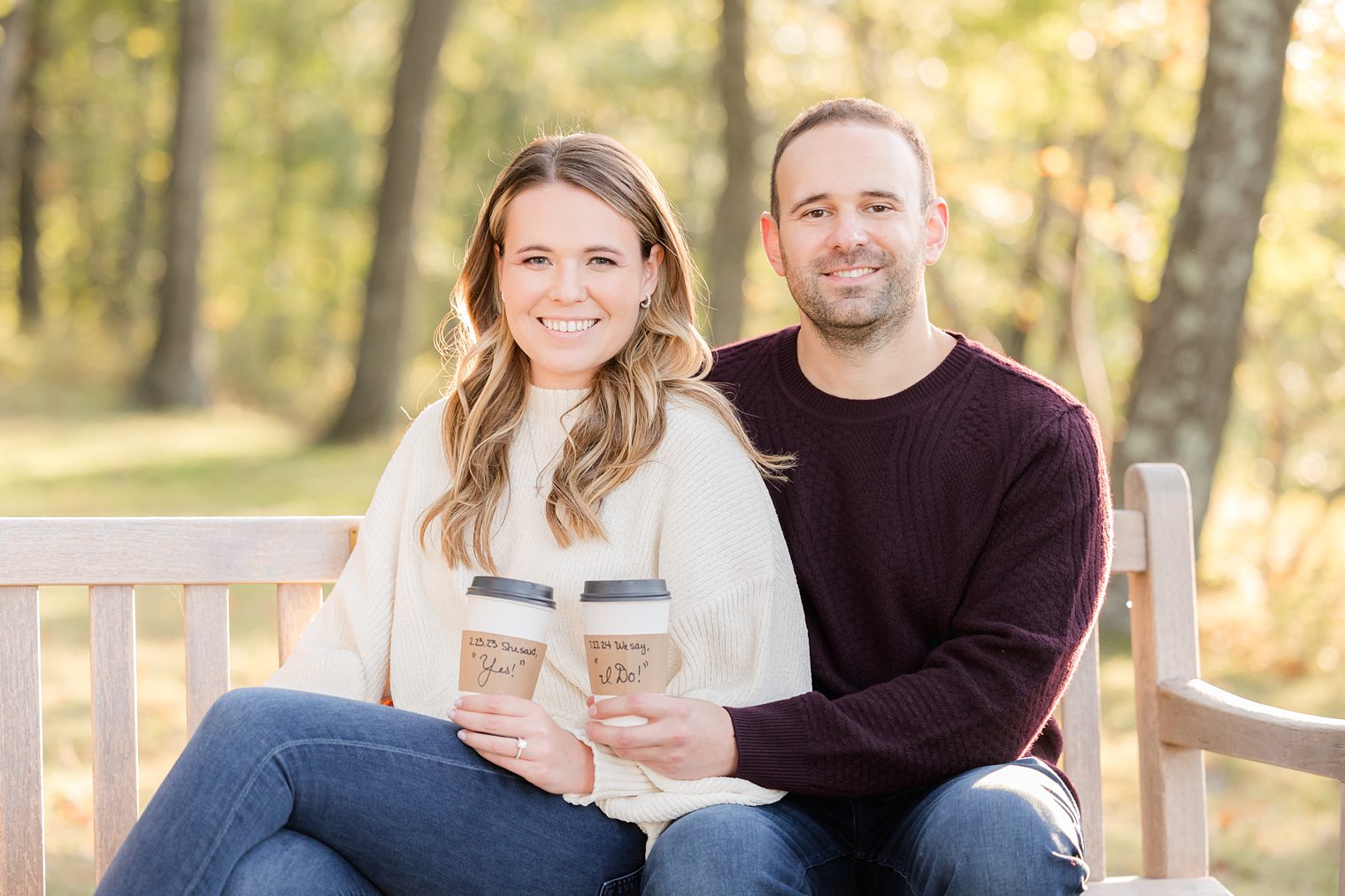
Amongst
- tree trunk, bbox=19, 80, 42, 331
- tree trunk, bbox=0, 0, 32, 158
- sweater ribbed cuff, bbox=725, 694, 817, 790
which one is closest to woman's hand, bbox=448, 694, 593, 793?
sweater ribbed cuff, bbox=725, 694, 817, 790

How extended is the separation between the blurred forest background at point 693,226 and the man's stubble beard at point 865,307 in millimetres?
733

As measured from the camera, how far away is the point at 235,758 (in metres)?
2.23

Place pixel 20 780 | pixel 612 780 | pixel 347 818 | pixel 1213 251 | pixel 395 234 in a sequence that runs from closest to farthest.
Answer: pixel 347 818 → pixel 612 780 → pixel 20 780 → pixel 1213 251 → pixel 395 234

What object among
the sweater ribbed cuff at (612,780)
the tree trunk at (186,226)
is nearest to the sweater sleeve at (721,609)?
the sweater ribbed cuff at (612,780)

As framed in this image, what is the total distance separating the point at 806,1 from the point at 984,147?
10.9 ft

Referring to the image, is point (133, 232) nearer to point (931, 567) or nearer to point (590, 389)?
point (590, 389)

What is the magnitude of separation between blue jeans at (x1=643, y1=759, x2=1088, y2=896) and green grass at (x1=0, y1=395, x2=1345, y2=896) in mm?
2476

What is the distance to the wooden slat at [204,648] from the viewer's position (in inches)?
110

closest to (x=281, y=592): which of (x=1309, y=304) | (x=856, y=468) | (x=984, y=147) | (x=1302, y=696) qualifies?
(x=856, y=468)

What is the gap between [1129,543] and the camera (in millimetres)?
2936

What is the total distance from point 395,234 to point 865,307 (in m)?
10.1

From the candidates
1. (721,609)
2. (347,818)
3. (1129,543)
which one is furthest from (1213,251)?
(347,818)

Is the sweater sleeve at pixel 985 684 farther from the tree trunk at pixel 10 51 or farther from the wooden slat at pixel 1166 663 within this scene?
the tree trunk at pixel 10 51

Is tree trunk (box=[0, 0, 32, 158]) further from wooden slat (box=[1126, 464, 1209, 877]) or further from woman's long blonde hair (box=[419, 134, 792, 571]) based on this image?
wooden slat (box=[1126, 464, 1209, 877])
